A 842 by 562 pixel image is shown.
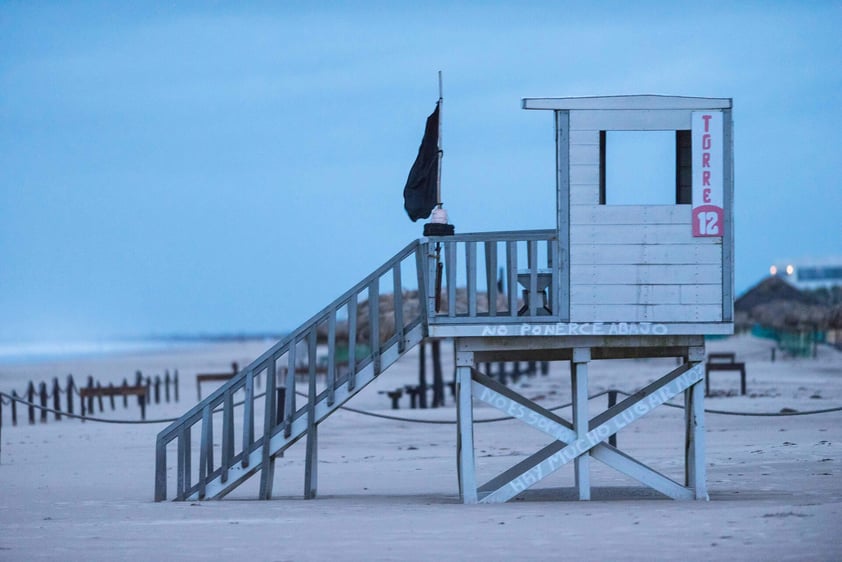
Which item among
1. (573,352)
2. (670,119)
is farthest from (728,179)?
(573,352)

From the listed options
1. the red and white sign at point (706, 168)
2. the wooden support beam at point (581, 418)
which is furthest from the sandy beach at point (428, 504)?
the red and white sign at point (706, 168)

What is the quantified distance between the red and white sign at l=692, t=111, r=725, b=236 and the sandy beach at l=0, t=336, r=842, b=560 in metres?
2.63

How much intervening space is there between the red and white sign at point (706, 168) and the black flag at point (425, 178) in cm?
253

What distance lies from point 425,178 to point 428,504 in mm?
3229

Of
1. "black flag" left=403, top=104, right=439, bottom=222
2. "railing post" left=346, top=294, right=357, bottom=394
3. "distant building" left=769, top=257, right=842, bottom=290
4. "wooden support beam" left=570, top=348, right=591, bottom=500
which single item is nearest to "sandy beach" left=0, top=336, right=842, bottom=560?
"wooden support beam" left=570, top=348, right=591, bottom=500

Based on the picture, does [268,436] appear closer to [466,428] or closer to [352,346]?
[352,346]

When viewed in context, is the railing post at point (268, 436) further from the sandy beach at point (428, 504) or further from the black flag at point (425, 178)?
the black flag at point (425, 178)

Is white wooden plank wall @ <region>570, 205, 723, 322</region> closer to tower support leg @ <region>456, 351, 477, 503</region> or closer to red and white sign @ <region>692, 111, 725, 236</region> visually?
red and white sign @ <region>692, 111, 725, 236</region>

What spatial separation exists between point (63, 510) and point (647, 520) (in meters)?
5.83

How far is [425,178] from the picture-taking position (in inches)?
477

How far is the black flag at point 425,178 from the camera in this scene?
39.7ft

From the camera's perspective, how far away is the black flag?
1209 cm

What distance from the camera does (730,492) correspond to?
A: 12.3 metres

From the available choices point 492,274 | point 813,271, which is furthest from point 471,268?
point 813,271
